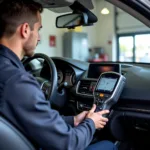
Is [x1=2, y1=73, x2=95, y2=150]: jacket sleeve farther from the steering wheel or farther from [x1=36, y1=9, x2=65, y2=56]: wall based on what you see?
[x1=36, y1=9, x2=65, y2=56]: wall

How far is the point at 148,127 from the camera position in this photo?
77.6 inches

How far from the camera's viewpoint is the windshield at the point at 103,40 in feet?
31.8

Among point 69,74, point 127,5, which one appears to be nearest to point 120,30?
point 69,74

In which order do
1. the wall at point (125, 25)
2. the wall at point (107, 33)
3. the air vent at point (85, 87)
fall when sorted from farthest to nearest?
1. the wall at point (107, 33)
2. the wall at point (125, 25)
3. the air vent at point (85, 87)

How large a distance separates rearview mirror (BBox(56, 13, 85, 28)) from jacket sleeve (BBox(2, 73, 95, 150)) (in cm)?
85

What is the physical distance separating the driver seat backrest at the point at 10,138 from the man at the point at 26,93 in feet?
0.07

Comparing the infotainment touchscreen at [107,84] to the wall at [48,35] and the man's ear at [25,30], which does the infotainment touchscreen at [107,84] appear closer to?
the man's ear at [25,30]

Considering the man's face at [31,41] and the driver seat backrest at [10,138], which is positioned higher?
the man's face at [31,41]

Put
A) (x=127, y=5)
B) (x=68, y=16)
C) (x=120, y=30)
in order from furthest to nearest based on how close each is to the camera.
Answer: (x=120, y=30)
(x=68, y=16)
(x=127, y=5)

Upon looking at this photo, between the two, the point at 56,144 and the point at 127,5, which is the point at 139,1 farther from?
the point at 56,144

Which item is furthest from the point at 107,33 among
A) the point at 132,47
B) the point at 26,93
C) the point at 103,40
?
the point at 26,93

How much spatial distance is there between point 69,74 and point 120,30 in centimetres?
885

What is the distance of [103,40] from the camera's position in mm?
11289

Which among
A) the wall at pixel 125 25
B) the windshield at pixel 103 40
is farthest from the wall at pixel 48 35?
the wall at pixel 125 25
